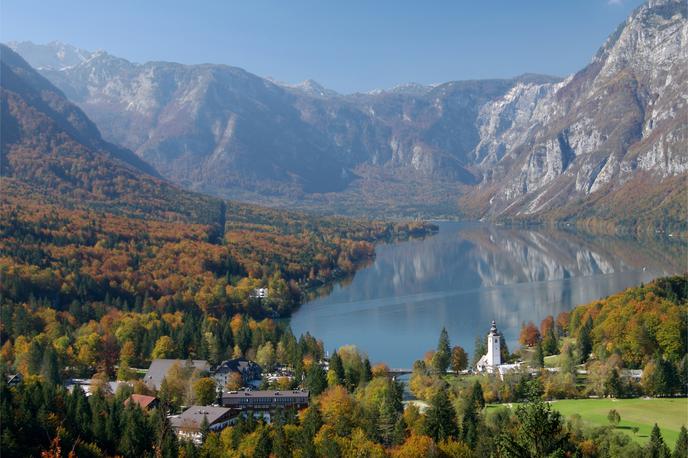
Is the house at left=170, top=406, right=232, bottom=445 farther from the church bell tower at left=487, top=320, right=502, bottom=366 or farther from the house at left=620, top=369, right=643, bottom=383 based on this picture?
the house at left=620, top=369, right=643, bottom=383

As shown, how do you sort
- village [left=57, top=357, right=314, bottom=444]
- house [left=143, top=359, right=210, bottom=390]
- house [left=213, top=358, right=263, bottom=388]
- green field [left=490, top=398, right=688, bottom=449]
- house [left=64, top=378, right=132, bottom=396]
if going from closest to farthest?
green field [left=490, top=398, right=688, bottom=449]
village [left=57, top=357, right=314, bottom=444]
house [left=64, top=378, right=132, bottom=396]
house [left=143, top=359, right=210, bottom=390]
house [left=213, top=358, right=263, bottom=388]

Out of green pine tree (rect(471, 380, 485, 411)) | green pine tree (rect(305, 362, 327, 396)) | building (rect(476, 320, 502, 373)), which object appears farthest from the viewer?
building (rect(476, 320, 502, 373))

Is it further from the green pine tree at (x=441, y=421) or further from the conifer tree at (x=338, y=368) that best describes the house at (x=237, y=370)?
the green pine tree at (x=441, y=421)

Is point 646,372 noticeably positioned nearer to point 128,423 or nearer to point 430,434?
point 430,434

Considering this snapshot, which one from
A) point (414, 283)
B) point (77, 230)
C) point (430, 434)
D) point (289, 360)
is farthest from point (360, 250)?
point (430, 434)

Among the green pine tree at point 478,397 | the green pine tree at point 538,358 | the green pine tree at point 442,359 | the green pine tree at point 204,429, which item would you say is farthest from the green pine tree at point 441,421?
the green pine tree at point 538,358

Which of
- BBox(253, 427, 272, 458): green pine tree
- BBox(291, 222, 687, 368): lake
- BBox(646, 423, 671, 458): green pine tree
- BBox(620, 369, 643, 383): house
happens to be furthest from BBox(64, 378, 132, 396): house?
BBox(620, 369, 643, 383): house

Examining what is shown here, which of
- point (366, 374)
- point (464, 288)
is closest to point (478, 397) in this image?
point (366, 374)
